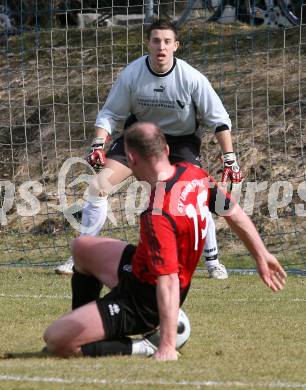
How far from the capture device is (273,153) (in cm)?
1448

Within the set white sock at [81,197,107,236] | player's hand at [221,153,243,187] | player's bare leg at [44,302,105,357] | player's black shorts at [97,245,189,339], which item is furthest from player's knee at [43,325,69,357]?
white sock at [81,197,107,236]

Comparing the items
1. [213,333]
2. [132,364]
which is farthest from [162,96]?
[132,364]

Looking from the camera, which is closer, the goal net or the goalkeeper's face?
the goalkeeper's face

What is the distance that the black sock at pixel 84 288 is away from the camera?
20.4 ft

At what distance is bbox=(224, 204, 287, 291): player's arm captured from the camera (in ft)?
19.3

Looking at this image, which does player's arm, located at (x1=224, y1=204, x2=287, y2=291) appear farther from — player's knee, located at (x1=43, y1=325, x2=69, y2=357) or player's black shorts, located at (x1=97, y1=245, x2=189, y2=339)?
player's knee, located at (x1=43, y1=325, x2=69, y2=357)

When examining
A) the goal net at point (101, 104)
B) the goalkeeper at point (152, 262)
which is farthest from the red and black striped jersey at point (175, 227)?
the goal net at point (101, 104)

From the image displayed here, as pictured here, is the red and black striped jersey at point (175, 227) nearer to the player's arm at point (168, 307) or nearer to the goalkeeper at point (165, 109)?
the player's arm at point (168, 307)

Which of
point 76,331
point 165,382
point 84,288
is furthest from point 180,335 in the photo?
point 165,382

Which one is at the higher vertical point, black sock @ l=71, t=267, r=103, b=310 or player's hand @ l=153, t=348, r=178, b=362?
black sock @ l=71, t=267, r=103, b=310

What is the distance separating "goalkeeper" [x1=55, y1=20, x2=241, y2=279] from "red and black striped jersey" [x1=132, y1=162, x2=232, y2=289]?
3.08 m

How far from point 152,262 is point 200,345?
1.02m

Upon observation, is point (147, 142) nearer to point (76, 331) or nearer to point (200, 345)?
point (76, 331)

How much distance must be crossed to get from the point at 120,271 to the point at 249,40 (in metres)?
10.7
